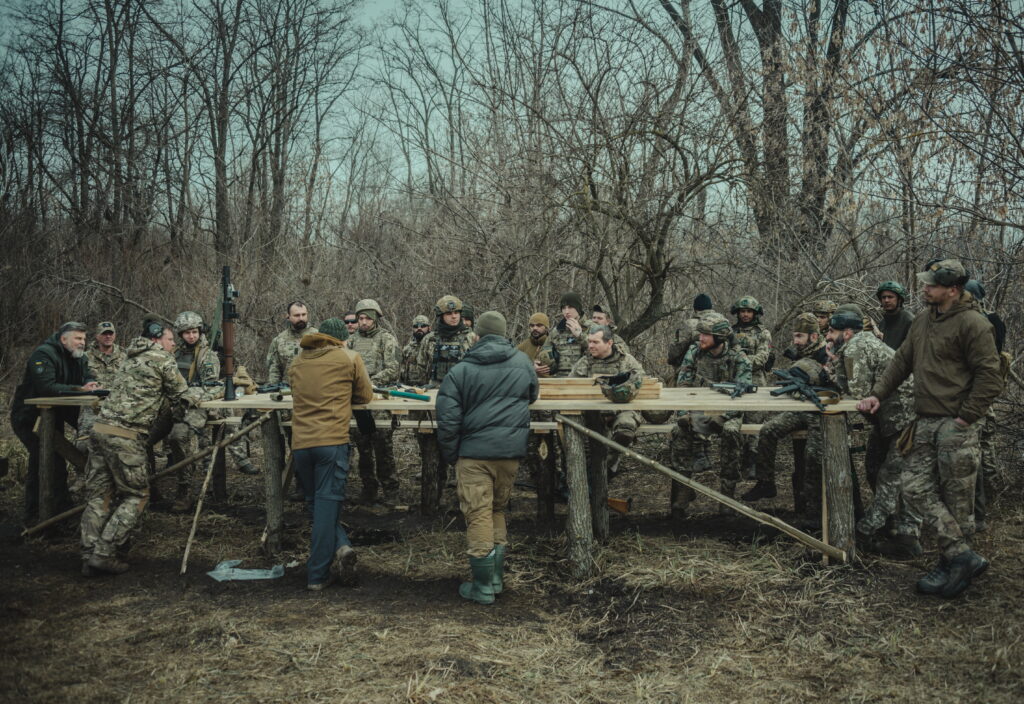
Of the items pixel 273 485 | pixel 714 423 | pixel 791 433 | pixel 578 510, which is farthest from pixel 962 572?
pixel 273 485

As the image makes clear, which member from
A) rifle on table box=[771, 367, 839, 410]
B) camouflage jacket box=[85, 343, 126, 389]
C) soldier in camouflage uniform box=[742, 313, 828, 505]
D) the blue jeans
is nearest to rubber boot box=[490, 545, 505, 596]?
the blue jeans

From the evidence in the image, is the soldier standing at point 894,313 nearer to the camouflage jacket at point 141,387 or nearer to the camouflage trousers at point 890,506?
the camouflage trousers at point 890,506

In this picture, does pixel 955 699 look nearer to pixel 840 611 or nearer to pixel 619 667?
pixel 840 611

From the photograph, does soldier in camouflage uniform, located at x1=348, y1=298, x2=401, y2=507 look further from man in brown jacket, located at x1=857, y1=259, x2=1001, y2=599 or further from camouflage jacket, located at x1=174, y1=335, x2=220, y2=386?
man in brown jacket, located at x1=857, y1=259, x2=1001, y2=599

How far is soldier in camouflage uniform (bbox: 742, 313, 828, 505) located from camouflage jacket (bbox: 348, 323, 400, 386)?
4.17m

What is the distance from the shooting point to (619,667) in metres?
4.58

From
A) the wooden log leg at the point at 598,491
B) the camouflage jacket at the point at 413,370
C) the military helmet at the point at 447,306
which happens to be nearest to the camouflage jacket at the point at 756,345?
the wooden log leg at the point at 598,491

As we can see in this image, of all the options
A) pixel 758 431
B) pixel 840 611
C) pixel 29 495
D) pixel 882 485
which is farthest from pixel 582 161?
pixel 29 495

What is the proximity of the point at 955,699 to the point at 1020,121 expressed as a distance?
5526 mm

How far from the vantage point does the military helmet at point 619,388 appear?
5871 mm

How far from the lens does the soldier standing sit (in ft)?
23.3

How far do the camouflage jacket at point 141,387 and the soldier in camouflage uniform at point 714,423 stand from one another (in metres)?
4.60

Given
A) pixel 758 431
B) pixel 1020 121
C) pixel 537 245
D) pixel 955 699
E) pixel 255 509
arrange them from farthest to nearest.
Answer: pixel 537 245 → pixel 255 509 → pixel 758 431 → pixel 1020 121 → pixel 955 699

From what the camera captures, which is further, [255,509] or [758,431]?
[255,509]
